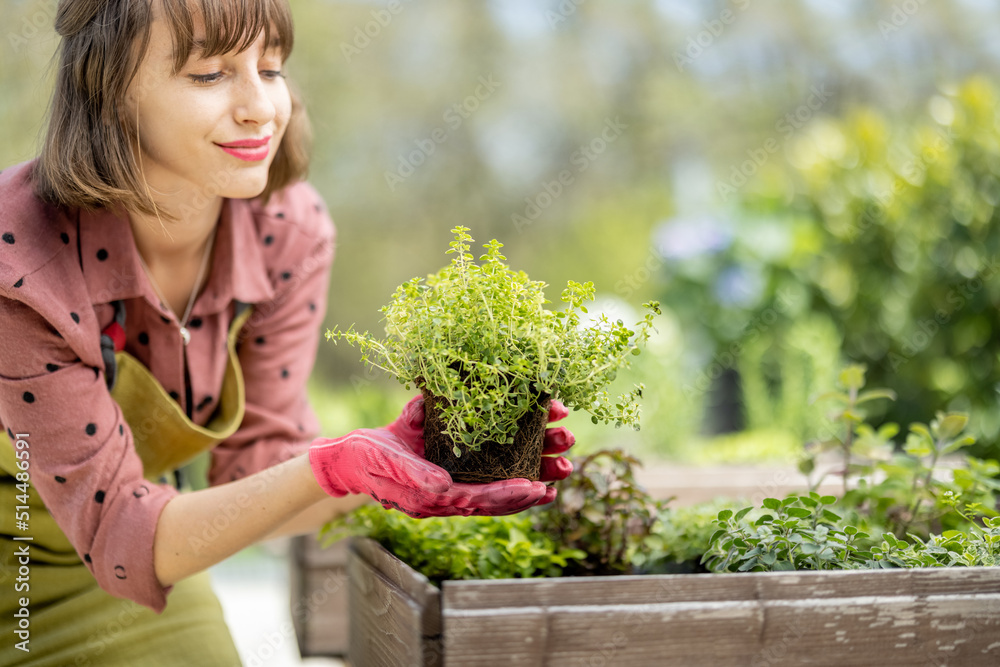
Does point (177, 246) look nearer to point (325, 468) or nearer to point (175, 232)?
point (175, 232)

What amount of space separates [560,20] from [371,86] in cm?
195


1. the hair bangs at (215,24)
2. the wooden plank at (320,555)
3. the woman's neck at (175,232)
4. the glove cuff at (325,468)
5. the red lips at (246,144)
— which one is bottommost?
the wooden plank at (320,555)

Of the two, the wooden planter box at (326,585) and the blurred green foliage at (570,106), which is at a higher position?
the blurred green foliage at (570,106)

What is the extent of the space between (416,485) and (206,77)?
0.70 metres

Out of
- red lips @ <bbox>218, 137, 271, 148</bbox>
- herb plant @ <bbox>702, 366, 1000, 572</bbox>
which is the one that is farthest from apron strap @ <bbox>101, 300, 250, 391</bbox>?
herb plant @ <bbox>702, 366, 1000, 572</bbox>

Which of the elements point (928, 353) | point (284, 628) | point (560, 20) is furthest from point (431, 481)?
point (560, 20)

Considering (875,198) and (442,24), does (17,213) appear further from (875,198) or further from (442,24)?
(442,24)

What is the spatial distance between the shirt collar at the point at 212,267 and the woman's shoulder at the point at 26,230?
4 cm

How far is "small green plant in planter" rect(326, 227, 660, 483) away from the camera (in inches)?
40.3

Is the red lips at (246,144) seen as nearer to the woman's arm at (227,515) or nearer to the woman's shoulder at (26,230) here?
the woman's shoulder at (26,230)

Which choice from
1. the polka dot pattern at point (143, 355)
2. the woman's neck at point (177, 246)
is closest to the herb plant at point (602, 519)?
the polka dot pattern at point (143, 355)

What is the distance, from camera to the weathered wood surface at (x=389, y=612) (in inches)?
37.5

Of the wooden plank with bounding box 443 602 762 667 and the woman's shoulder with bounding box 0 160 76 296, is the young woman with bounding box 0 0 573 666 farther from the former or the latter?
the wooden plank with bounding box 443 602 762 667

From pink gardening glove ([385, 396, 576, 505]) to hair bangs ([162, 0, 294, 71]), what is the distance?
0.59 meters
